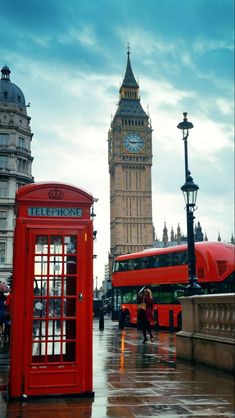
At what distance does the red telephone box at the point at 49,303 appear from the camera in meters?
6.13

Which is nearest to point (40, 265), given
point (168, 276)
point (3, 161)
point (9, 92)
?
point (168, 276)

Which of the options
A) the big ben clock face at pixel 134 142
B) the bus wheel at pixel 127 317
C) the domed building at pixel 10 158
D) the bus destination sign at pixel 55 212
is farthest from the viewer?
the big ben clock face at pixel 134 142

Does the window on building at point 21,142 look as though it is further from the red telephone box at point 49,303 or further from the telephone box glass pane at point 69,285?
the telephone box glass pane at point 69,285

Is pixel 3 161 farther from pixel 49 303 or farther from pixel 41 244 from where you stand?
pixel 49 303

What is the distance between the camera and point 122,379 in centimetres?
768

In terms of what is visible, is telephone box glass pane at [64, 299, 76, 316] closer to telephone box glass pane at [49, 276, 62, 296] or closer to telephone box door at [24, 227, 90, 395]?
telephone box door at [24, 227, 90, 395]

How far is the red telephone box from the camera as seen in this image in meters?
6.13

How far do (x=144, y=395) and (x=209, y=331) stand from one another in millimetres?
3420

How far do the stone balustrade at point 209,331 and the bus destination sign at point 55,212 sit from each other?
11.2 feet

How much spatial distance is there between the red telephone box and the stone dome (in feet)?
161

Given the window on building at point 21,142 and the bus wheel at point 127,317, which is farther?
the window on building at point 21,142

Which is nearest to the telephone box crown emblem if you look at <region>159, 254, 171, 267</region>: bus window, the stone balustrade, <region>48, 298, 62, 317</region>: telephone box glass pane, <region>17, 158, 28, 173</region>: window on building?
<region>48, 298, 62, 317</region>: telephone box glass pane

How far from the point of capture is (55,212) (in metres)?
6.53

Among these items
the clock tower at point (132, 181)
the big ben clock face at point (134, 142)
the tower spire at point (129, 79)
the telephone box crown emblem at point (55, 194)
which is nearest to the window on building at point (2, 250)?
the telephone box crown emblem at point (55, 194)
